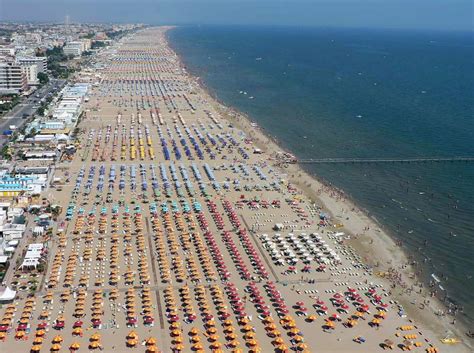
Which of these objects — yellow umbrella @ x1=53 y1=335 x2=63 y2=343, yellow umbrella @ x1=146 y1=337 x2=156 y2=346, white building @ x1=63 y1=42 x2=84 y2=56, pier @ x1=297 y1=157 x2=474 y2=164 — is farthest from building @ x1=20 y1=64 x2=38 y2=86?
yellow umbrella @ x1=146 y1=337 x2=156 y2=346

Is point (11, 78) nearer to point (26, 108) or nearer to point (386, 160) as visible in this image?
point (26, 108)

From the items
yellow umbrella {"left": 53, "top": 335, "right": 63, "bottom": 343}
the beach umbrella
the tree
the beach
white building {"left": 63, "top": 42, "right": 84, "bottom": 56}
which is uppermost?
white building {"left": 63, "top": 42, "right": 84, "bottom": 56}

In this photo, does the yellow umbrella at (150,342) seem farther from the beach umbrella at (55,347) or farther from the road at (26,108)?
the road at (26,108)

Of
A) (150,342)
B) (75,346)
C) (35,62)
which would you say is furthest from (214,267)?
(35,62)

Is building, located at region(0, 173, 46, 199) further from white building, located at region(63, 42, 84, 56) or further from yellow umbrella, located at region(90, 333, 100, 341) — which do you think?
white building, located at region(63, 42, 84, 56)

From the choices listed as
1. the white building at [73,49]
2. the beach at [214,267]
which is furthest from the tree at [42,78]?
the beach at [214,267]

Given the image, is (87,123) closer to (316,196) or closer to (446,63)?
(316,196)
